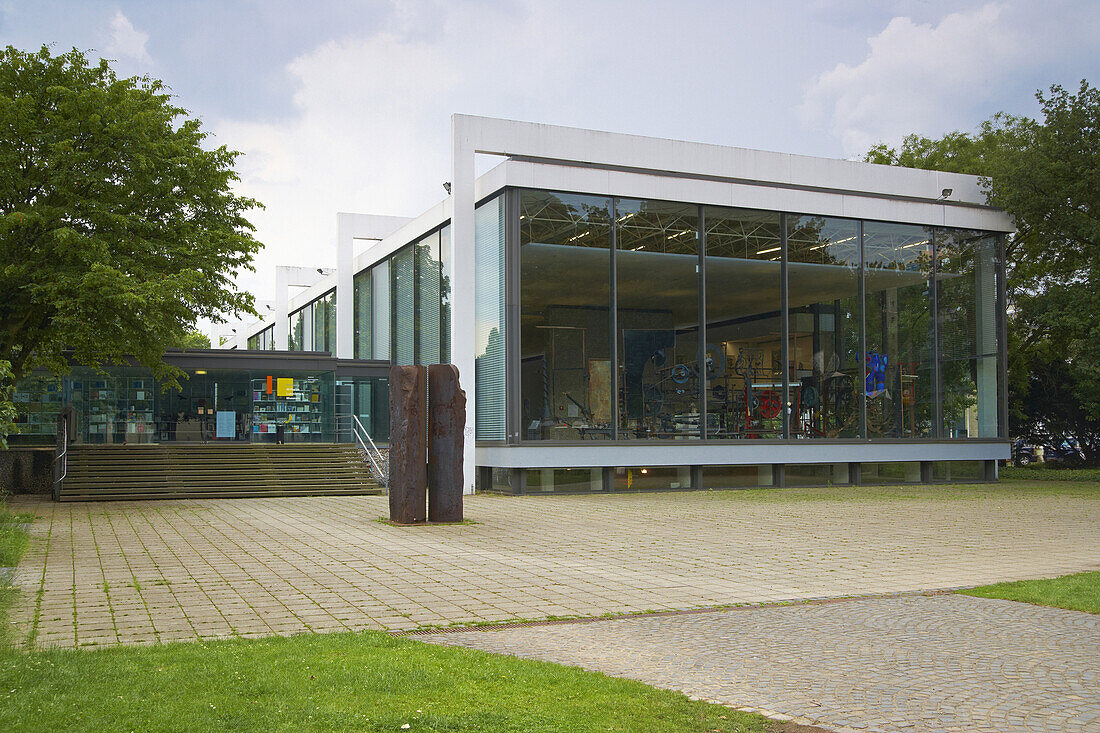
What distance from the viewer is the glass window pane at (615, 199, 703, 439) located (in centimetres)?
2466

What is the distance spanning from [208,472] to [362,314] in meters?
12.1

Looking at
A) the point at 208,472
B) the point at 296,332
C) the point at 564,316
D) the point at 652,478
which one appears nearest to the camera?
the point at 564,316

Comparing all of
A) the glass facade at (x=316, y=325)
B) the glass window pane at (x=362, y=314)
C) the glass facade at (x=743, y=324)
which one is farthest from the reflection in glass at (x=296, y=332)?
the glass facade at (x=743, y=324)

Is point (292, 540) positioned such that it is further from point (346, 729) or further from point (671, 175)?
point (671, 175)

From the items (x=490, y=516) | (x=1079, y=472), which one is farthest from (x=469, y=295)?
(x=1079, y=472)

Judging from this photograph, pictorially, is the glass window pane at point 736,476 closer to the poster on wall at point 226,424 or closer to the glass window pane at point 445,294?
the glass window pane at point 445,294

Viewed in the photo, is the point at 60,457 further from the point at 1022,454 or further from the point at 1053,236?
the point at 1022,454

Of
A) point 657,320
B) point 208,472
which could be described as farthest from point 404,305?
point 657,320

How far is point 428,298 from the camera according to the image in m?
30.0

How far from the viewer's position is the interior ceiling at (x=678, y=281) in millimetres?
24250

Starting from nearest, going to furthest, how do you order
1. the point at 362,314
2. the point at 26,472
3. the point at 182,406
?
the point at 26,472
the point at 182,406
the point at 362,314

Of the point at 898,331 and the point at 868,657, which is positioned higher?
the point at 898,331

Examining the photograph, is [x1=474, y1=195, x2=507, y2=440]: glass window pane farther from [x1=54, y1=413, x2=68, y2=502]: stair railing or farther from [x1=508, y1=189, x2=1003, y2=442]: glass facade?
[x1=54, y1=413, x2=68, y2=502]: stair railing

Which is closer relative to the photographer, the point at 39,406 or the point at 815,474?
the point at 815,474
